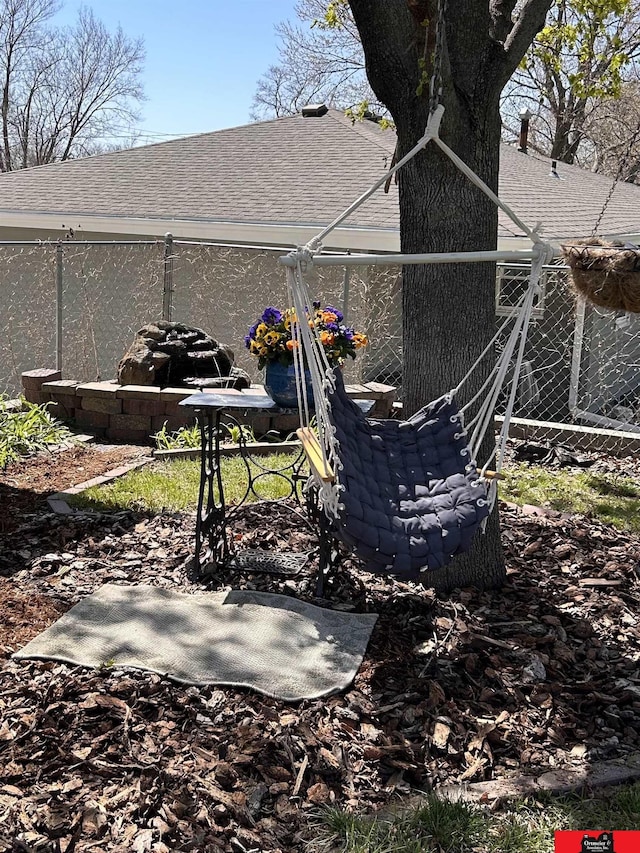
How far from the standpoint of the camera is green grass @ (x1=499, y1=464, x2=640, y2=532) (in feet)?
16.4

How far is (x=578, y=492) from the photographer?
536cm

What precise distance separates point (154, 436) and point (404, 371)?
3293mm

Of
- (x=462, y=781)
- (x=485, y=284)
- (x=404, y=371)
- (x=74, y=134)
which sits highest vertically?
(x=74, y=134)

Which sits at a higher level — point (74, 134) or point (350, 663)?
point (74, 134)

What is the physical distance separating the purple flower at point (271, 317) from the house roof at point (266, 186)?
4.13 meters

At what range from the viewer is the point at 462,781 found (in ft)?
8.47

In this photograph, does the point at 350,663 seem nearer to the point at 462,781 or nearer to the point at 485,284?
the point at 462,781

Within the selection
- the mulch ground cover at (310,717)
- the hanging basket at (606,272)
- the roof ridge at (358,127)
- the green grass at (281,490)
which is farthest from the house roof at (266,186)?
the mulch ground cover at (310,717)

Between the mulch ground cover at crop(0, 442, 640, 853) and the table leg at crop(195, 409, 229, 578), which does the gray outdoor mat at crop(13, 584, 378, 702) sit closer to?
the mulch ground cover at crop(0, 442, 640, 853)

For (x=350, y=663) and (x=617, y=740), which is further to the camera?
(x=350, y=663)

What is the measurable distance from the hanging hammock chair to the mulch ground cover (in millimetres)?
502

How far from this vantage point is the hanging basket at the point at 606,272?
10.3 ft

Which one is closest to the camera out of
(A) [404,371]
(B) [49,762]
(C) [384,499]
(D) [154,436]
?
(B) [49,762]

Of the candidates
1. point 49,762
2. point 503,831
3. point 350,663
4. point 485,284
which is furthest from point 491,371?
point 49,762
